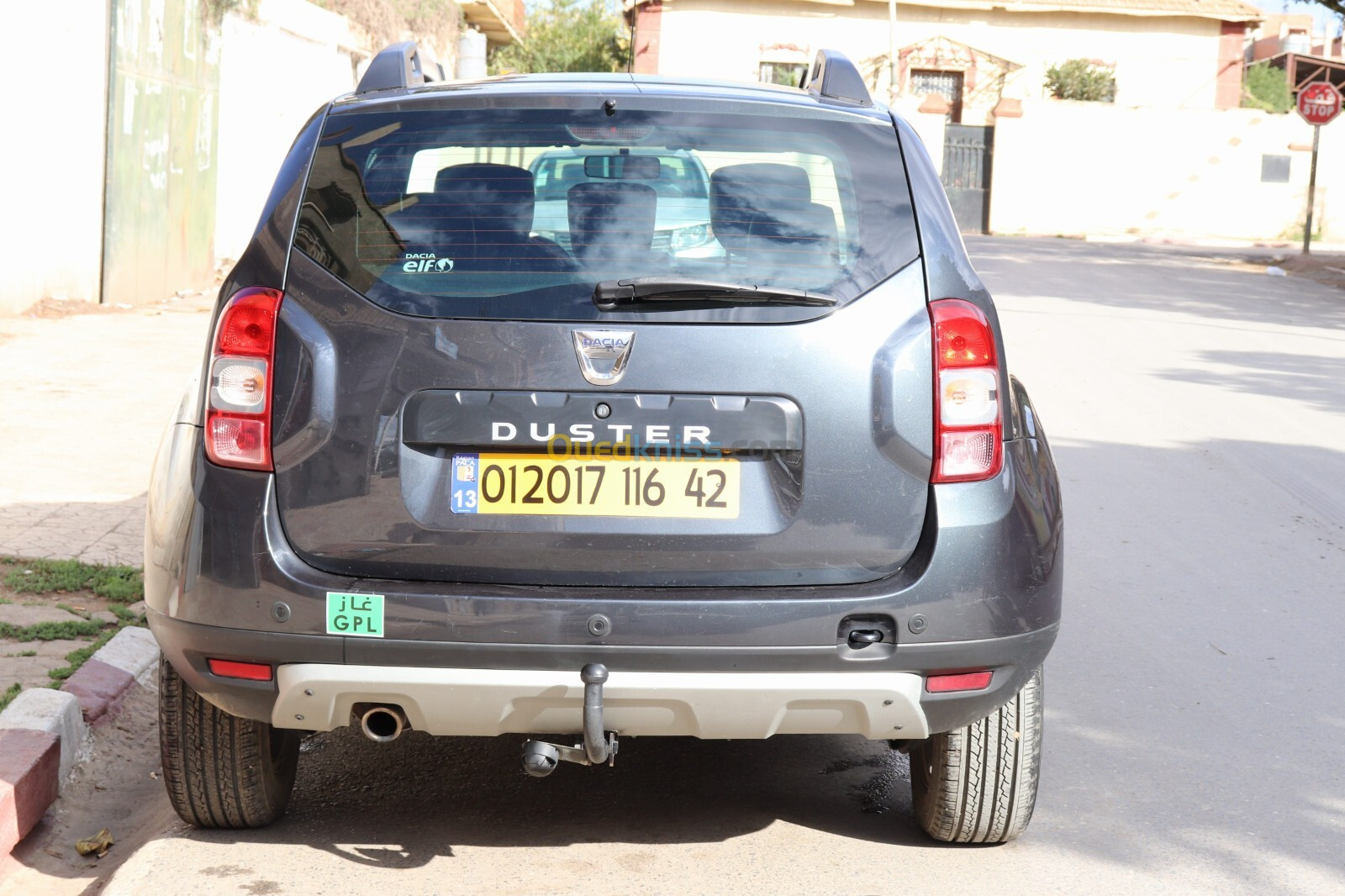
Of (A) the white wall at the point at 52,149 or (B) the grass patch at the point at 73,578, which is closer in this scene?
(B) the grass patch at the point at 73,578

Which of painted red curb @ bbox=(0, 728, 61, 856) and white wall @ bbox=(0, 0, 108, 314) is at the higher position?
white wall @ bbox=(0, 0, 108, 314)

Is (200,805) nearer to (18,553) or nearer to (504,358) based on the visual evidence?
(504,358)

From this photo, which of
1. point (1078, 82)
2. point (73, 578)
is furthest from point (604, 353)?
point (1078, 82)

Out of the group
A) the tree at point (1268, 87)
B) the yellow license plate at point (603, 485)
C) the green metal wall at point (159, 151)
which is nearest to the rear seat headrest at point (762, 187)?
the yellow license plate at point (603, 485)

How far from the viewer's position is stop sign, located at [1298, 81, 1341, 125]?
2739 cm

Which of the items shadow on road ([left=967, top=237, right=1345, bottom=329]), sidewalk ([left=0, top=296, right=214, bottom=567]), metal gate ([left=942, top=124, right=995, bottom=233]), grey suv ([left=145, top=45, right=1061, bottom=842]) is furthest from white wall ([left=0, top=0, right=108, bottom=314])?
metal gate ([left=942, top=124, right=995, bottom=233])

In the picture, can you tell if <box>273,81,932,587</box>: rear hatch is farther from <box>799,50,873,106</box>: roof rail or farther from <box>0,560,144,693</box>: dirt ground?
<box>0,560,144,693</box>: dirt ground

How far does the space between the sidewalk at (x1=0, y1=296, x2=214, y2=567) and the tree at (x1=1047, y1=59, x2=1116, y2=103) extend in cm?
2990

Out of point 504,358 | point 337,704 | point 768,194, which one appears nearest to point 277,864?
point 337,704

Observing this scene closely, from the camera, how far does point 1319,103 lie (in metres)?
27.5

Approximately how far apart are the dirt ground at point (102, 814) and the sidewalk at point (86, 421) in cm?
139

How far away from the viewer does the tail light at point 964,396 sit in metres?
3.16

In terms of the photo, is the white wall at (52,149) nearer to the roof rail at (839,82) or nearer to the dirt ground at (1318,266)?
the roof rail at (839,82)

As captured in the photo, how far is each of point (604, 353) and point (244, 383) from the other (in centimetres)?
75
